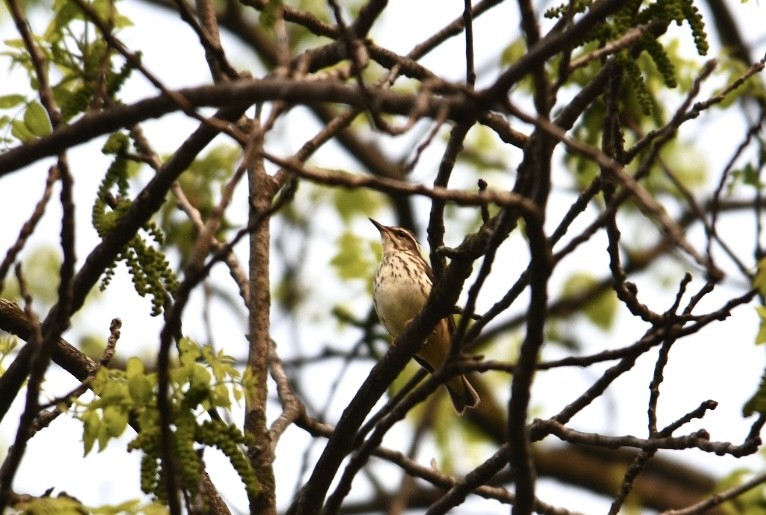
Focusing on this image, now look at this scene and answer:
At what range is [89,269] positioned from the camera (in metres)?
4.01

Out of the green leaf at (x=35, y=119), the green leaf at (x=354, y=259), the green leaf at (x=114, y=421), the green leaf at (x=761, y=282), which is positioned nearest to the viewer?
the green leaf at (x=761, y=282)

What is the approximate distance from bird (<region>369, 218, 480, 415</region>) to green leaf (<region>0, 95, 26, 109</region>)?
11.8 feet

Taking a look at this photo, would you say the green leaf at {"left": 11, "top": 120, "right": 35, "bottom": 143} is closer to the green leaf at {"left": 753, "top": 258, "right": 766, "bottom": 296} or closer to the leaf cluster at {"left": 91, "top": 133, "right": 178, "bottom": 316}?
the leaf cluster at {"left": 91, "top": 133, "right": 178, "bottom": 316}

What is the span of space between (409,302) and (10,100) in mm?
3740

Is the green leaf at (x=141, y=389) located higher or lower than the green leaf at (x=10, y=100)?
lower

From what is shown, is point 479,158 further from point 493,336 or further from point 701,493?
point 701,493

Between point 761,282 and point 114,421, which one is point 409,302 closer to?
point 114,421

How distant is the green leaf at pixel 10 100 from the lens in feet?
15.4

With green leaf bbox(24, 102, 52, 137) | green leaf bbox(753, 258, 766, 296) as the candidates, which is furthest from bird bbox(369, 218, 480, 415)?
green leaf bbox(753, 258, 766, 296)

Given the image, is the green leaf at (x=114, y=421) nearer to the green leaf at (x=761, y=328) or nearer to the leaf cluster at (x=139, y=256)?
the leaf cluster at (x=139, y=256)

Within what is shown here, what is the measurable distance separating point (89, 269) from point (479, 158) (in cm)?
950

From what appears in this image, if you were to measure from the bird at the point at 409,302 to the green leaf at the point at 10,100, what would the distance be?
358 centimetres

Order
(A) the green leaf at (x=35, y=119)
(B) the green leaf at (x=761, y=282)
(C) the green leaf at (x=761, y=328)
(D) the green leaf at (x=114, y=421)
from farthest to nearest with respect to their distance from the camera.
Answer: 1. (A) the green leaf at (x=35, y=119)
2. (C) the green leaf at (x=761, y=328)
3. (D) the green leaf at (x=114, y=421)
4. (B) the green leaf at (x=761, y=282)

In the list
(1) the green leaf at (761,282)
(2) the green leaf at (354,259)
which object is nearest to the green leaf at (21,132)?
(1) the green leaf at (761,282)
